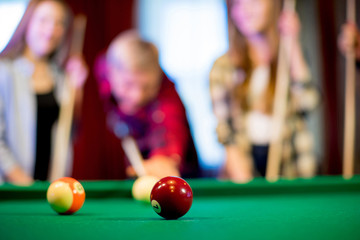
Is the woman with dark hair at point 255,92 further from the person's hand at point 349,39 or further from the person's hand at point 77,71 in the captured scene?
the person's hand at point 77,71

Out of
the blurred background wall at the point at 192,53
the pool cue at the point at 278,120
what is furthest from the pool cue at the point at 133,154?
the pool cue at the point at 278,120

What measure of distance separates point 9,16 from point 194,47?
2.24 m

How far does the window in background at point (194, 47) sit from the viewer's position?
16.1 feet

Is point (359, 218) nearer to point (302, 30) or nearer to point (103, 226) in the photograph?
point (103, 226)

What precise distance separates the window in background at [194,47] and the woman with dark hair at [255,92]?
0.11 metres

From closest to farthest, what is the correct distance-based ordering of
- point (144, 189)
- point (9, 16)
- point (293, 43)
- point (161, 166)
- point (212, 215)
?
point (212, 215) < point (144, 189) < point (161, 166) < point (293, 43) < point (9, 16)

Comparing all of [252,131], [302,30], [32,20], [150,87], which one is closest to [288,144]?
[252,131]

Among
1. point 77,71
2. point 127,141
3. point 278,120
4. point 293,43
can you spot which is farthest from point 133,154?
point 293,43

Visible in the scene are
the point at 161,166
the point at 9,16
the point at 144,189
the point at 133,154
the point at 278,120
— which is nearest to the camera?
the point at 144,189

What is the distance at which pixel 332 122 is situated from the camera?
502 cm

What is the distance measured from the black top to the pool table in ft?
8.90

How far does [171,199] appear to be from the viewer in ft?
4.92

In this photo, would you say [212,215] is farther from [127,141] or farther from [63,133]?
[63,133]

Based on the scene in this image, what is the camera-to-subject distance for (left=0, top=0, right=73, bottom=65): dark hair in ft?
16.6
